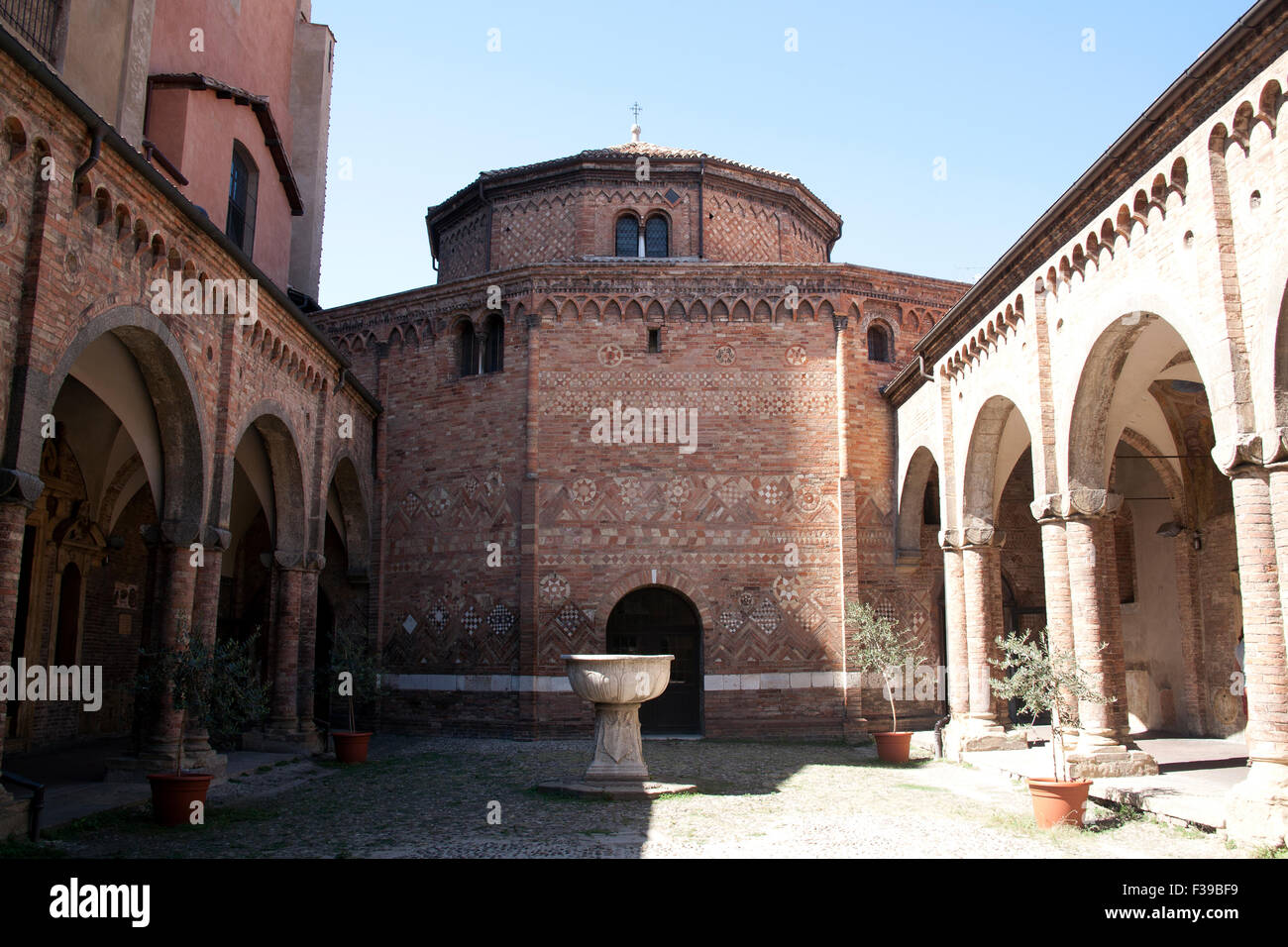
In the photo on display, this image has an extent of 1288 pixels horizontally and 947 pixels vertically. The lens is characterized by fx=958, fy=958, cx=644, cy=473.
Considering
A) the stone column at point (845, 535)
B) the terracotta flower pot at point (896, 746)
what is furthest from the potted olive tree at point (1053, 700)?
the stone column at point (845, 535)

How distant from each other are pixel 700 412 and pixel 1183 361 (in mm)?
7804

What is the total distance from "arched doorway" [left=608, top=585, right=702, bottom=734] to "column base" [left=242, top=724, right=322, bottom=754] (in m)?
5.29

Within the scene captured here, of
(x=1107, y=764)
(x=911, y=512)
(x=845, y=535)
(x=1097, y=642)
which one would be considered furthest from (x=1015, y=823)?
(x=911, y=512)

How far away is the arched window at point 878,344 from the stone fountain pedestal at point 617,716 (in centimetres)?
921

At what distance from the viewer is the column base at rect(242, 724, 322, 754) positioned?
14.4 m

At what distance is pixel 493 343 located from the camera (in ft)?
59.8

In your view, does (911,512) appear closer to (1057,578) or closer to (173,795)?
(1057,578)

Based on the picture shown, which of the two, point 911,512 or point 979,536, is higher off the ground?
point 911,512

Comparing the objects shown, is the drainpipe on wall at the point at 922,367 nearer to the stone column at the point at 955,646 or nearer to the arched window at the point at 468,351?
the stone column at the point at 955,646

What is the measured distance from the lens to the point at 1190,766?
37.1 feet

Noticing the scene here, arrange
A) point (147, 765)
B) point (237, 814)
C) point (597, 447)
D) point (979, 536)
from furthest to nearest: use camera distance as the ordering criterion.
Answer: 1. point (597, 447)
2. point (979, 536)
3. point (147, 765)
4. point (237, 814)

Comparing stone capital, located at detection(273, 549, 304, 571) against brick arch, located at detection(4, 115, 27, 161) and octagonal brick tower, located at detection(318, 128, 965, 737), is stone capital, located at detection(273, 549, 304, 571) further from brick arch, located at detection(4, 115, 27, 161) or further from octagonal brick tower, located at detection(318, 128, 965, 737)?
brick arch, located at detection(4, 115, 27, 161)

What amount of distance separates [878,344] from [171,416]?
488 inches
